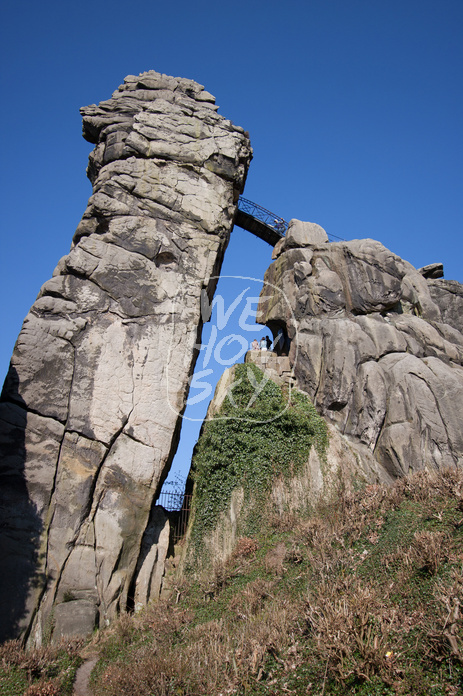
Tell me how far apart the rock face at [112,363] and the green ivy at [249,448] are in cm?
123

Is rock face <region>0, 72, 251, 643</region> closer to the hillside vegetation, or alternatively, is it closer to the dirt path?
the dirt path

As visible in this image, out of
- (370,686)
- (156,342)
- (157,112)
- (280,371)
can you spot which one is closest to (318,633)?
(370,686)

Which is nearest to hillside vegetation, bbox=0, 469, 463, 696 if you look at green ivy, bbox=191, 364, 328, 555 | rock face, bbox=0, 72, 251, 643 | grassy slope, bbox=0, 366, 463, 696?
grassy slope, bbox=0, 366, 463, 696

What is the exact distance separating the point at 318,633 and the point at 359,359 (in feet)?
37.4

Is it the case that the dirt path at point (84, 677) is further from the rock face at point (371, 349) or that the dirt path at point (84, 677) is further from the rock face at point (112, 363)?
the rock face at point (371, 349)

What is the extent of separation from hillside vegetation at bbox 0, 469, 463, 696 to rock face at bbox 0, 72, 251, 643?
148 cm

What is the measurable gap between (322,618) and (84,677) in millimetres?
4987

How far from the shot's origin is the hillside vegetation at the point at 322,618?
5.63 metres

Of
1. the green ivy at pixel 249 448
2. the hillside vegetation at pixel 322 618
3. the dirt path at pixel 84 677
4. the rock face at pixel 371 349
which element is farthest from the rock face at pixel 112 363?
the rock face at pixel 371 349

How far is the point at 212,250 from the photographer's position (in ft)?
50.4

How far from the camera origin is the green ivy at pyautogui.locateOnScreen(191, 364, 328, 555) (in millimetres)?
13148

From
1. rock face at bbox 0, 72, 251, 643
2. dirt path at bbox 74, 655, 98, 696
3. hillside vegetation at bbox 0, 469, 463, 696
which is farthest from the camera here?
rock face at bbox 0, 72, 251, 643

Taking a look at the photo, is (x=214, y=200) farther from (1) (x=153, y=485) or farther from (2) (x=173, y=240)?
(1) (x=153, y=485)

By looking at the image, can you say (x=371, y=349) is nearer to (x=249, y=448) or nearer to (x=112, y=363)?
(x=249, y=448)
